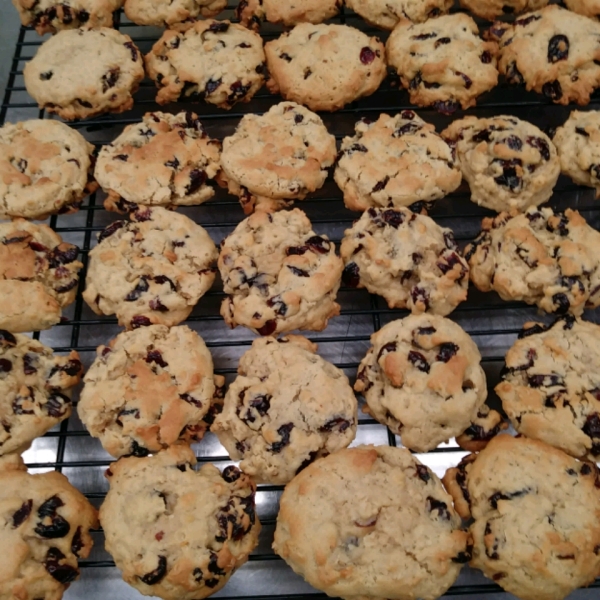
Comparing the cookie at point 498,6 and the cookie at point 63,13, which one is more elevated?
the cookie at point 498,6

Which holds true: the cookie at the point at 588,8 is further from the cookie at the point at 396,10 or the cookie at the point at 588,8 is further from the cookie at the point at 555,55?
the cookie at the point at 396,10

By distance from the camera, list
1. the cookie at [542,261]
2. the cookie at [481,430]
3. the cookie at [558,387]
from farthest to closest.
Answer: the cookie at [542,261] → the cookie at [481,430] → the cookie at [558,387]

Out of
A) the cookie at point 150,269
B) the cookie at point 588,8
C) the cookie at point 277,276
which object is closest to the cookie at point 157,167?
the cookie at point 150,269

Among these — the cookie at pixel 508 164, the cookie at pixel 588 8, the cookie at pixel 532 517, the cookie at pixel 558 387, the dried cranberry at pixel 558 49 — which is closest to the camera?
the cookie at pixel 532 517

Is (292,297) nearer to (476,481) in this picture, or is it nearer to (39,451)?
(476,481)

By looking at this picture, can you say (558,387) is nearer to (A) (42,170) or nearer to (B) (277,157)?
(B) (277,157)

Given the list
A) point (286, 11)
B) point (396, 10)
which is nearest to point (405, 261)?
point (396, 10)

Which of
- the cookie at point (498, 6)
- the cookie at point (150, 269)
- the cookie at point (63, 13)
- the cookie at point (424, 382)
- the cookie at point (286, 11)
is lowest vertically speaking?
the cookie at point (424, 382)

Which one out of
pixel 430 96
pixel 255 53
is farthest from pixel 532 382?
pixel 255 53
